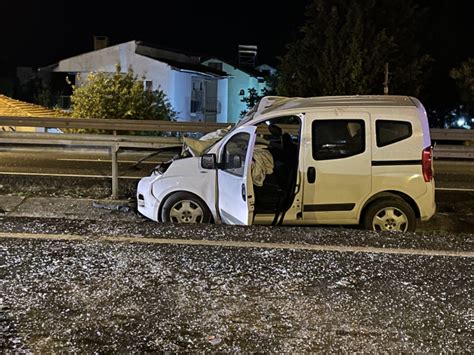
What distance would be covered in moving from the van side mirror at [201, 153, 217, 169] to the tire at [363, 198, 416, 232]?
1.89m

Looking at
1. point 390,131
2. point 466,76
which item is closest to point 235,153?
point 390,131

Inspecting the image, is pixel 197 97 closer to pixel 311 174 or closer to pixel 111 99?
pixel 111 99

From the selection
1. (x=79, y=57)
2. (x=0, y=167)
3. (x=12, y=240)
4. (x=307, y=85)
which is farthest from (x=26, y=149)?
(x=79, y=57)

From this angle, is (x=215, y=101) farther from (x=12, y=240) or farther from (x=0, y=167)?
(x=12, y=240)

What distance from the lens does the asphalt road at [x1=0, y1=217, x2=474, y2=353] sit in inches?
131

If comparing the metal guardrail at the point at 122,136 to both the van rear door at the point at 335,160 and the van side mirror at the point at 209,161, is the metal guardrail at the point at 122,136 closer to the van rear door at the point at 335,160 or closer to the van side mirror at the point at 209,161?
the van side mirror at the point at 209,161

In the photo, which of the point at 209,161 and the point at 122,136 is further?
the point at 122,136

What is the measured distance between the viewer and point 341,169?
7016 mm

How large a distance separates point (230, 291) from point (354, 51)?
16.2m

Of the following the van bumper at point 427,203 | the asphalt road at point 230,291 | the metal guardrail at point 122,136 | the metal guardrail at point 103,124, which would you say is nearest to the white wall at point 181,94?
the metal guardrail at point 122,136

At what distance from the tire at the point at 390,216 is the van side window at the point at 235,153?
1.62 m

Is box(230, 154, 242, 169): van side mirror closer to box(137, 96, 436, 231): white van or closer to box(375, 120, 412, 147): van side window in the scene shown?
box(137, 96, 436, 231): white van

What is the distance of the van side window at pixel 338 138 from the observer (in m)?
6.98

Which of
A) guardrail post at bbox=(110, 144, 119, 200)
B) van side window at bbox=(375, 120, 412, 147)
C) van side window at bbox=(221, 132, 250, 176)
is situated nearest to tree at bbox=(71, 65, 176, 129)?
guardrail post at bbox=(110, 144, 119, 200)
